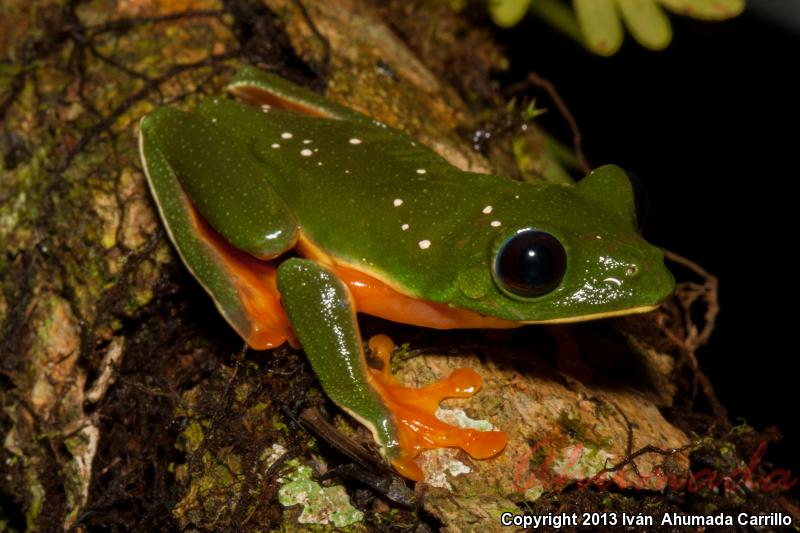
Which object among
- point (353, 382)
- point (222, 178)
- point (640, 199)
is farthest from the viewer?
point (222, 178)

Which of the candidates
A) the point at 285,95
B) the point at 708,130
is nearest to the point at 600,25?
the point at 285,95

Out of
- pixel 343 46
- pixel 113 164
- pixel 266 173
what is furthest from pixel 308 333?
pixel 343 46

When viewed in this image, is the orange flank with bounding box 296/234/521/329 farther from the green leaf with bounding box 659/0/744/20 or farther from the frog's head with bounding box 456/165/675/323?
the green leaf with bounding box 659/0/744/20

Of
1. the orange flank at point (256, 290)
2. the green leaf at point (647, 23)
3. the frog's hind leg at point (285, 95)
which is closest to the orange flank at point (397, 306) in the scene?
the orange flank at point (256, 290)

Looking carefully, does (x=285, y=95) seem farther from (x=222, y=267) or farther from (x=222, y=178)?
(x=222, y=267)

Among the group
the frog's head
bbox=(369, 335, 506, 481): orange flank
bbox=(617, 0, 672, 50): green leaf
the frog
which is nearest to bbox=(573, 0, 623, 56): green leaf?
bbox=(617, 0, 672, 50): green leaf

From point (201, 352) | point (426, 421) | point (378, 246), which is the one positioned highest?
point (378, 246)

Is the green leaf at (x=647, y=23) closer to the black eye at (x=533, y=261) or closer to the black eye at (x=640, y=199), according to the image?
the black eye at (x=640, y=199)

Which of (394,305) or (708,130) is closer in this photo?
(394,305)
